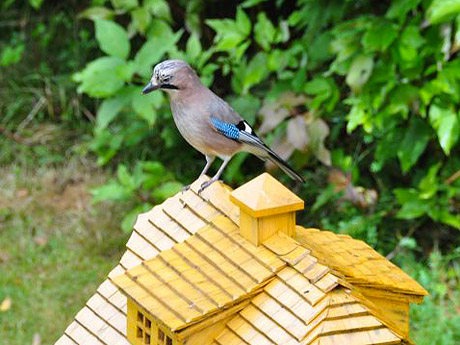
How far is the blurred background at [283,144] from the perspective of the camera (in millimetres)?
5445

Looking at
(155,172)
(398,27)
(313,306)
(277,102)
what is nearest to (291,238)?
(313,306)

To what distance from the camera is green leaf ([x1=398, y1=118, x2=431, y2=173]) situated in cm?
569

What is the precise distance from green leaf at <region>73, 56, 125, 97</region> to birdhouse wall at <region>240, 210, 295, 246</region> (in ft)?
10.5

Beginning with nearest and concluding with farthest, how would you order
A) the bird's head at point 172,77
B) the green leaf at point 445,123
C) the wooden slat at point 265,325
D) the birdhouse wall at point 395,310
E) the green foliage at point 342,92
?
the wooden slat at point 265,325 → the birdhouse wall at point 395,310 → the bird's head at point 172,77 → the green leaf at point 445,123 → the green foliage at point 342,92

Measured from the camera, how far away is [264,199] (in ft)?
9.70

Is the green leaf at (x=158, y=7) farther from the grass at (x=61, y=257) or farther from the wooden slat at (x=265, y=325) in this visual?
the wooden slat at (x=265, y=325)

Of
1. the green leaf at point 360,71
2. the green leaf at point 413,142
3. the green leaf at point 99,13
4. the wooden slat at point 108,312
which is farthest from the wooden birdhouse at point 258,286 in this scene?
the green leaf at point 99,13

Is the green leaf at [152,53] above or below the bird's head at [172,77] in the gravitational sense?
below

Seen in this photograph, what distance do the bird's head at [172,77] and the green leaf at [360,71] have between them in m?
1.86

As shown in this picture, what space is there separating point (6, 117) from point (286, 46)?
303 cm

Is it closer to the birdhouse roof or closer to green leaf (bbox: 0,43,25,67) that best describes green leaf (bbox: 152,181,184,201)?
green leaf (bbox: 0,43,25,67)

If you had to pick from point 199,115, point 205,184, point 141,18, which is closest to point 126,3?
point 141,18

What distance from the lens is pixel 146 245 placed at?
3.54 metres

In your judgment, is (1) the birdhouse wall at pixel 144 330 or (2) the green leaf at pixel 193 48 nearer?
(1) the birdhouse wall at pixel 144 330
